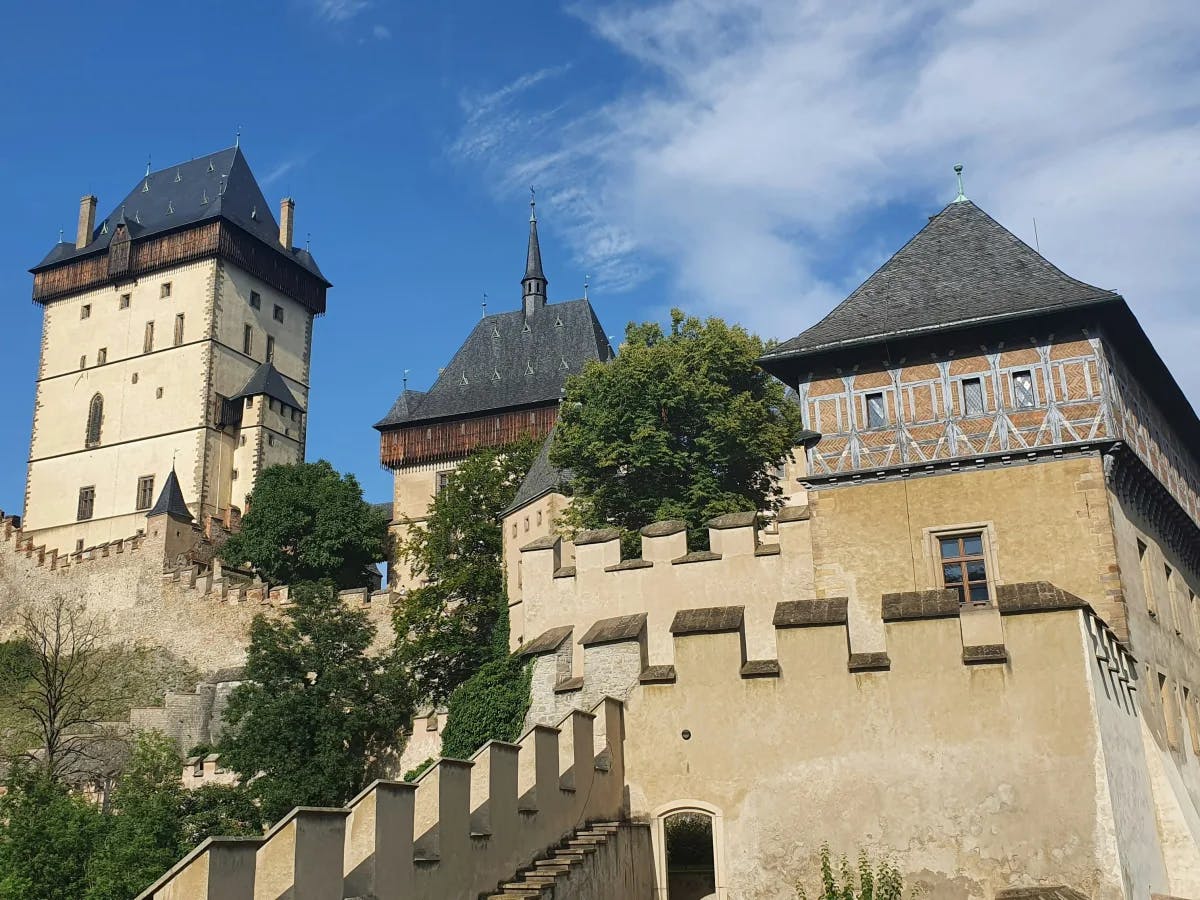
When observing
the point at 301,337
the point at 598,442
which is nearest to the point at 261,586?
the point at 598,442

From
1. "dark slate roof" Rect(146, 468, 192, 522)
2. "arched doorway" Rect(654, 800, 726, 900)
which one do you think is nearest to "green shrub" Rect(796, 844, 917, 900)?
"arched doorway" Rect(654, 800, 726, 900)

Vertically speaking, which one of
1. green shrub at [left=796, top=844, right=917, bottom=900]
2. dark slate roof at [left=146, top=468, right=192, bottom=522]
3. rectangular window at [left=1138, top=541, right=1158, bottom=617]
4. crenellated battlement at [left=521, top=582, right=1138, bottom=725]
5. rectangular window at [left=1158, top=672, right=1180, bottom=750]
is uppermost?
dark slate roof at [left=146, top=468, right=192, bottom=522]

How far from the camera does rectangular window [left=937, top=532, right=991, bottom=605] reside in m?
19.0

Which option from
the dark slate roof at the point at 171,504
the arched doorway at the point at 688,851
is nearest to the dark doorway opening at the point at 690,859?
the arched doorway at the point at 688,851

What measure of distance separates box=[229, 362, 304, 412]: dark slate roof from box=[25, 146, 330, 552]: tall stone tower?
0.25 feet

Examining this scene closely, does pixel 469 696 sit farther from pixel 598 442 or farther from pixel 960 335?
pixel 960 335

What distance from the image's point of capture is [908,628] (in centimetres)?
1387

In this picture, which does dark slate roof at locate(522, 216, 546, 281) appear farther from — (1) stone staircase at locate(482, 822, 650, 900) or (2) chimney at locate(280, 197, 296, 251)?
(1) stone staircase at locate(482, 822, 650, 900)

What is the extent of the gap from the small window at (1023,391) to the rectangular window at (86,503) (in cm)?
4500

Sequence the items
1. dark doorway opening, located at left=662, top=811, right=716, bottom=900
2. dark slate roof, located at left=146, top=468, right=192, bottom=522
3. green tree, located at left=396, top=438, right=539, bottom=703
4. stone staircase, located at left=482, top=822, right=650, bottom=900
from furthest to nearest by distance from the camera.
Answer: dark slate roof, located at left=146, top=468, right=192, bottom=522, green tree, located at left=396, top=438, right=539, bottom=703, dark doorway opening, located at left=662, top=811, right=716, bottom=900, stone staircase, located at left=482, top=822, right=650, bottom=900

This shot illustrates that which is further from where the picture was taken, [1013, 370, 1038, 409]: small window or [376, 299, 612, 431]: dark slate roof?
[376, 299, 612, 431]: dark slate roof

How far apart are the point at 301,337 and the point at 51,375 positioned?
11161 millimetres

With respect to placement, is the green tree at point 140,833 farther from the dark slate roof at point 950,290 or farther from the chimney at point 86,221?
the chimney at point 86,221

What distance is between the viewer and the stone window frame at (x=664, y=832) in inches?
546
